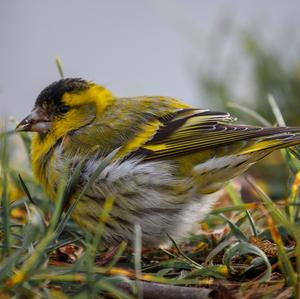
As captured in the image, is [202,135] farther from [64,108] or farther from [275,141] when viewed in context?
[64,108]

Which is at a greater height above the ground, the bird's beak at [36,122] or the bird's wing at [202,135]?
the bird's beak at [36,122]

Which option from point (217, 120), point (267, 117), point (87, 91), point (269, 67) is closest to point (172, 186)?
point (217, 120)

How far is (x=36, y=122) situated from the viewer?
335 cm

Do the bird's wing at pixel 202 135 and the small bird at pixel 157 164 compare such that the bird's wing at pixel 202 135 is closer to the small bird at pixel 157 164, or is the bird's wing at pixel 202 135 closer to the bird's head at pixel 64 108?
the small bird at pixel 157 164

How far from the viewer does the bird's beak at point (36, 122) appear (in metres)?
3.29

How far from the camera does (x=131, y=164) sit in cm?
293

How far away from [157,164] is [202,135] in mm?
228

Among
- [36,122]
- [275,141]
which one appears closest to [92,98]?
[36,122]

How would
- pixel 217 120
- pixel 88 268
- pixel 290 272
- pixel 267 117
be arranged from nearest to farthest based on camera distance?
pixel 88 268 → pixel 290 272 → pixel 217 120 → pixel 267 117

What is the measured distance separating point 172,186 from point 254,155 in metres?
0.36

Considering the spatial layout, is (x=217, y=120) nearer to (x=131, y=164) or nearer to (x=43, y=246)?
(x=131, y=164)

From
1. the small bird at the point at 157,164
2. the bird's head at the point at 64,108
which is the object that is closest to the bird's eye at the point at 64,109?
the bird's head at the point at 64,108

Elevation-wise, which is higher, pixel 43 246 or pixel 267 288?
pixel 43 246

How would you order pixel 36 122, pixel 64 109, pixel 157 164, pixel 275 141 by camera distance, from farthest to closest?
pixel 64 109 → pixel 36 122 → pixel 157 164 → pixel 275 141
